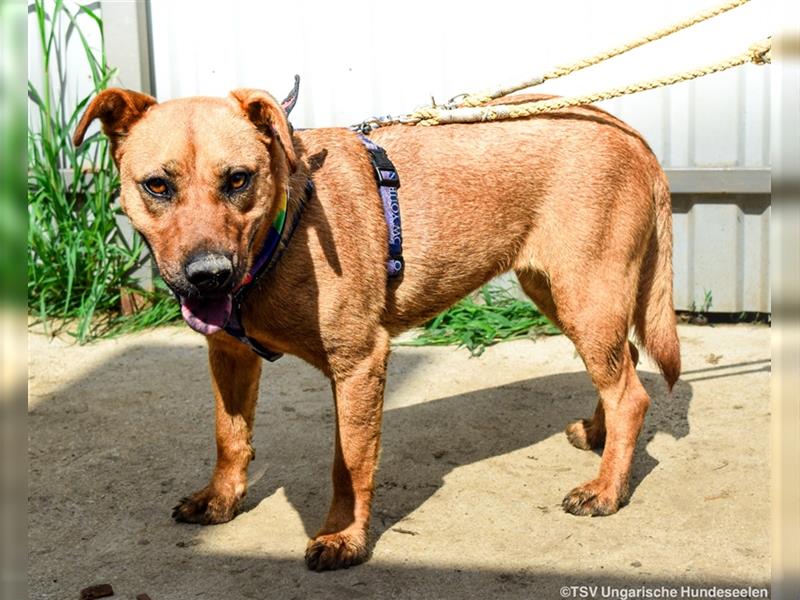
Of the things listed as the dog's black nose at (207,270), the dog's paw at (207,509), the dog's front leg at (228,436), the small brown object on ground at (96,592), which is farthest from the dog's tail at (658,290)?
the small brown object on ground at (96,592)

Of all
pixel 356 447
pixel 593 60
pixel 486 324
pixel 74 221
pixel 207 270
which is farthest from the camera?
pixel 74 221

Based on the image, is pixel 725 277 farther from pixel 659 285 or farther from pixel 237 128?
pixel 237 128

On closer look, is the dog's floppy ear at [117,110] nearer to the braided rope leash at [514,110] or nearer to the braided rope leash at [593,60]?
the braided rope leash at [514,110]

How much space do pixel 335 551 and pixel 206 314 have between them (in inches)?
38.4

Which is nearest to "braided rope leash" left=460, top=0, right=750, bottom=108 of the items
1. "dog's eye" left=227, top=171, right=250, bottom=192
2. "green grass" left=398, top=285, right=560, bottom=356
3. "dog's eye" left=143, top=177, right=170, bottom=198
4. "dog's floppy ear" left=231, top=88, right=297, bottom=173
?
"dog's floppy ear" left=231, top=88, right=297, bottom=173

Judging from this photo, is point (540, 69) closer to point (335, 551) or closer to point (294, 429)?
point (294, 429)

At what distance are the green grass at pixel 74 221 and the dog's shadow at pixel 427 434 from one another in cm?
196

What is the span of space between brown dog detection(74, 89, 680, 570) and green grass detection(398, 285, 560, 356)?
1.57 meters

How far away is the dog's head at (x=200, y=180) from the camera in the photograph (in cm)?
296

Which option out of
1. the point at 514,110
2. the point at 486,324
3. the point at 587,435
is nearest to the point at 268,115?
the point at 514,110

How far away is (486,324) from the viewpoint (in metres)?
6.09

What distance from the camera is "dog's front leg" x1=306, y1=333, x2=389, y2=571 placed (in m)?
3.53

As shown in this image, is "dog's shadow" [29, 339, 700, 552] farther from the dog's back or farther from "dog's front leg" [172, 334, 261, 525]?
the dog's back

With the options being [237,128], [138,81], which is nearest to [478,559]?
[237,128]
